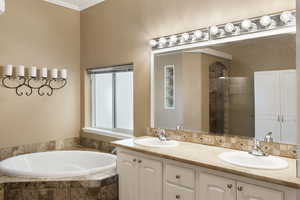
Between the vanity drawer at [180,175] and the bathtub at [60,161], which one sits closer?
the vanity drawer at [180,175]

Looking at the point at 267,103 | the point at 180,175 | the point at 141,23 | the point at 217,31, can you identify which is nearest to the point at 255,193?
the point at 180,175

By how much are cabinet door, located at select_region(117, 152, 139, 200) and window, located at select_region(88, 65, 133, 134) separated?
98cm

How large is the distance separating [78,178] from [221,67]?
1841 millimetres

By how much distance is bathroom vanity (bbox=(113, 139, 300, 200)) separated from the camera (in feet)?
4.61

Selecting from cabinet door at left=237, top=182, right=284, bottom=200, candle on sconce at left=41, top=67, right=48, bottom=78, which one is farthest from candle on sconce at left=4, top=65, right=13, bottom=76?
cabinet door at left=237, top=182, right=284, bottom=200

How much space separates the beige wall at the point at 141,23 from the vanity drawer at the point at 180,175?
1.04 m

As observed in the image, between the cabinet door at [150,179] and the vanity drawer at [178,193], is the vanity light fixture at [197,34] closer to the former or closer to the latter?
the cabinet door at [150,179]

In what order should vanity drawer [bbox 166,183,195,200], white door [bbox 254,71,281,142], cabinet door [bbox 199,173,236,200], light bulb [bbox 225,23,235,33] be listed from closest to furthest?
1. cabinet door [bbox 199,173,236,200]
2. vanity drawer [bbox 166,183,195,200]
3. white door [bbox 254,71,281,142]
4. light bulb [bbox 225,23,235,33]

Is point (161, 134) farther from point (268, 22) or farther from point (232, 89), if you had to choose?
point (268, 22)

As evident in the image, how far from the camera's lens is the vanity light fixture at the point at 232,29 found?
1.85m

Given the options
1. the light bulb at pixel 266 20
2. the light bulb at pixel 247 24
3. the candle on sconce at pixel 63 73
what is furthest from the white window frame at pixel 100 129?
the light bulb at pixel 266 20

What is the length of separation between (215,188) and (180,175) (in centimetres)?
31

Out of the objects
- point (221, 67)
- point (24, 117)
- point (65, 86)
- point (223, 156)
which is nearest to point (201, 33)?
point (221, 67)

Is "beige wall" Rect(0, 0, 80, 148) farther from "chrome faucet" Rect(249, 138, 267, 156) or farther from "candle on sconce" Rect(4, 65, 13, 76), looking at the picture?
"chrome faucet" Rect(249, 138, 267, 156)
